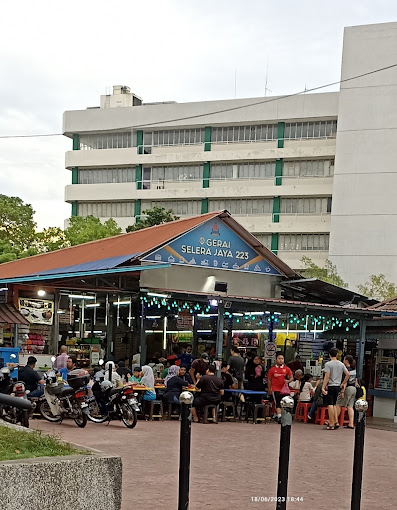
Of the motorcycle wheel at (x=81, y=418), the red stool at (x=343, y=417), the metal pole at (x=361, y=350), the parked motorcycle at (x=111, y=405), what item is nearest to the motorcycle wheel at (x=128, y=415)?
the parked motorcycle at (x=111, y=405)

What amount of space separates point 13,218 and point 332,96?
76.8 ft

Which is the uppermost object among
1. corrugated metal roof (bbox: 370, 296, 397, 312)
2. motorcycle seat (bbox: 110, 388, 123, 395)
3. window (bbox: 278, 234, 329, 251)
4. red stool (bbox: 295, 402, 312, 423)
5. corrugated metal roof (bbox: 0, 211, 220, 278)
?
window (bbox: 278, 234, 329, 251)

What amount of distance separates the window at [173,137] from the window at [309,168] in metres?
6.21

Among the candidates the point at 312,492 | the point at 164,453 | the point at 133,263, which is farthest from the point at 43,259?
the point at 312,492

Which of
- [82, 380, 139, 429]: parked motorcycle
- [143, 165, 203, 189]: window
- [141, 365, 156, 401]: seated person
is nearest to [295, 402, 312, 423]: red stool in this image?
[141, 365, 156, 401]: seated person

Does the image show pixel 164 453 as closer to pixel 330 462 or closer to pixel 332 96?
pixel 330 462

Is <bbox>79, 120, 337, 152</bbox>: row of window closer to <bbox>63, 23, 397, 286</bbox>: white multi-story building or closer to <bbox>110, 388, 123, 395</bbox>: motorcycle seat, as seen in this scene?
<bbox>63, 23, 397, 286</bbox>: white multi-story building

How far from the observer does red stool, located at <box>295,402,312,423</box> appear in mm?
18562

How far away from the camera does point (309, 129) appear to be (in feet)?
186

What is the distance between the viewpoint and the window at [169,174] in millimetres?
59562

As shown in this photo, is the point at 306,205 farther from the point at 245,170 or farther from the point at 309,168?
the point at 245,170

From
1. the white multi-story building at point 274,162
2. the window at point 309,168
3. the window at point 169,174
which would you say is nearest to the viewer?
the white multi-story building at point 274,162

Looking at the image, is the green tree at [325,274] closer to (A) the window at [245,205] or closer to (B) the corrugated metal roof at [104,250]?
(A) the window at [245,205]

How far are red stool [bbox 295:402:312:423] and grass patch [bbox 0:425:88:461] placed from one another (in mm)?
12366
